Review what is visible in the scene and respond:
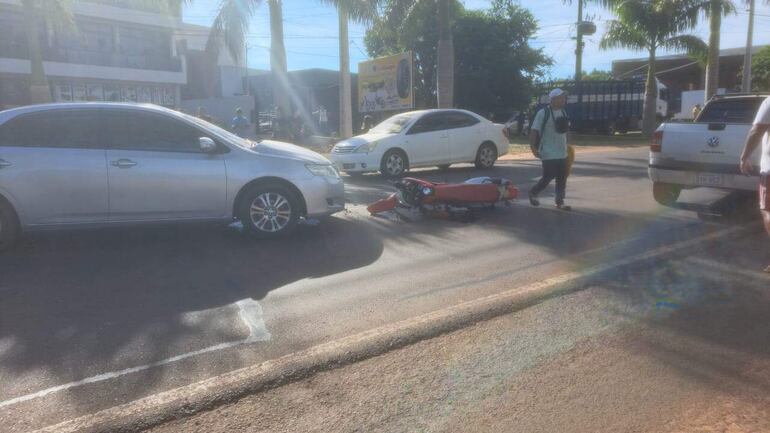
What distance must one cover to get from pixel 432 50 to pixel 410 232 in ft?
95.2

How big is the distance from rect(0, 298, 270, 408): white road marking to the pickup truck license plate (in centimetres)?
628

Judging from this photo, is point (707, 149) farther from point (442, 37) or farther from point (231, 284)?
point (442, 37)

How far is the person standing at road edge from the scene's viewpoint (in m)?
8.62

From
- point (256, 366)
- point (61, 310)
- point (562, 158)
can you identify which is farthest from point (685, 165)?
point (61, 310)

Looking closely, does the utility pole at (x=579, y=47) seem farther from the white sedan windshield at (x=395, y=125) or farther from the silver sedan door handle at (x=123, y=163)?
the silver sedan door handle at (x=123, y=163)

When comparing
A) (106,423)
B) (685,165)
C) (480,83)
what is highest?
(480,83)

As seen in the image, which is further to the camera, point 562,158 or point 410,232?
point 562,158

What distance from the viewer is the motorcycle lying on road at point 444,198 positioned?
8.52m

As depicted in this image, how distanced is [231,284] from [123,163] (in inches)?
86.1

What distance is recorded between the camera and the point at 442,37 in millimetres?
19062

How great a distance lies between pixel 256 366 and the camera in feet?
12.6

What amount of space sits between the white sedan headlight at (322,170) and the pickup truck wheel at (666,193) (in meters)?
4.79

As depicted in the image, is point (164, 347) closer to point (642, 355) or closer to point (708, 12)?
point (642, 355)

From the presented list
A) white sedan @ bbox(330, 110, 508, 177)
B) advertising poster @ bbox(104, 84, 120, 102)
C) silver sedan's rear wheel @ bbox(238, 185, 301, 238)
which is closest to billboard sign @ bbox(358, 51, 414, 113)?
white sedan @ bbox(330, 110, 508, 177)
